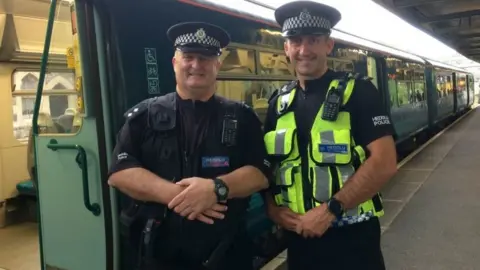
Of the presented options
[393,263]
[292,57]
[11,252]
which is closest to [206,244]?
[292,57]

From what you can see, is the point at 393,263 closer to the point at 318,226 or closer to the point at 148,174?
the point at 318,226

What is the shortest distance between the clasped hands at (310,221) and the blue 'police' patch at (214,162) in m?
0.35

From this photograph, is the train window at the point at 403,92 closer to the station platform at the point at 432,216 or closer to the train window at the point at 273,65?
the station platform at the point at 432,216

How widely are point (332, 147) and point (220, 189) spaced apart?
50cm

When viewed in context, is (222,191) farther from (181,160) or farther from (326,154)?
(326,154)

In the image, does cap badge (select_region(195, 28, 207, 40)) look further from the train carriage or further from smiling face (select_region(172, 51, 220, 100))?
the train carriage

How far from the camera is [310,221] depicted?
190 cm

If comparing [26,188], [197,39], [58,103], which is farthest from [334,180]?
[26,188]

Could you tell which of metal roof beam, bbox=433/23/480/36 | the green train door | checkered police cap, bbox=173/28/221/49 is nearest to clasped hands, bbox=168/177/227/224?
checkered police cap, bbox=173/28/221/49

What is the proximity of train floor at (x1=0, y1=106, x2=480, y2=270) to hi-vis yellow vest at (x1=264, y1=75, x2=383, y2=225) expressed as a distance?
1971 mm

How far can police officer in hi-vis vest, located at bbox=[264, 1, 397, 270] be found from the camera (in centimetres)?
190

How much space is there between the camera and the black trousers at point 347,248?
1.95 meters

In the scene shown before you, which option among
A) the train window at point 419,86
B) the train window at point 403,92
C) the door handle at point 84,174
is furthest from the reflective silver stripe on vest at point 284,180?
the train window at point 419,86

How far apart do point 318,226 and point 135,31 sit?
1.62m
